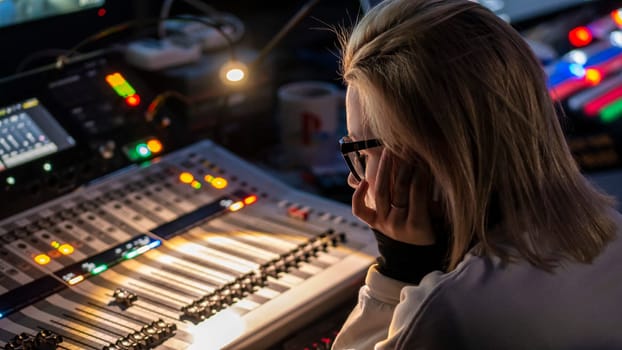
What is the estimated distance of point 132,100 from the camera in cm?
164

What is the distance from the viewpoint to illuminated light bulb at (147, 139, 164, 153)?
162cm

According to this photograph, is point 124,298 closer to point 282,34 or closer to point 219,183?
point 219,183

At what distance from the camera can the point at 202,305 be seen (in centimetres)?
126

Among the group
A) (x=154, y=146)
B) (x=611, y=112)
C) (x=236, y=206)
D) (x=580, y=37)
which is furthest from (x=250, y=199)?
(x=580, y=37)

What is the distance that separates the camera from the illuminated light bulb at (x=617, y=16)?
2547 millimetres

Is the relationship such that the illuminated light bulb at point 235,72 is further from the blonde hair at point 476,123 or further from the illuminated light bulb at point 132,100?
the blonde hair at point 476,123

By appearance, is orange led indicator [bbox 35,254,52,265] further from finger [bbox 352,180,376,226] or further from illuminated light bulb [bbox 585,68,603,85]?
illuminated light bulb [bbox 585,68,603,85]

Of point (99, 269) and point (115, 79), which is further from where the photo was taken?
point (115, 79)

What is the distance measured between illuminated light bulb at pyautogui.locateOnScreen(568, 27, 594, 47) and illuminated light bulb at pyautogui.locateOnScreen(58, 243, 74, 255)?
1.69 m

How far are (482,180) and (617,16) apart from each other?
1.78 meters

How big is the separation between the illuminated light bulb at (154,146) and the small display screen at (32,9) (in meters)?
0.30

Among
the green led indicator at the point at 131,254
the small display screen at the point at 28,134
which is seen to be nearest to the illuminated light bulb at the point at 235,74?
the small display screen at the point at 28,134

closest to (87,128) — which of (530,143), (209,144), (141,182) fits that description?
(141,182)

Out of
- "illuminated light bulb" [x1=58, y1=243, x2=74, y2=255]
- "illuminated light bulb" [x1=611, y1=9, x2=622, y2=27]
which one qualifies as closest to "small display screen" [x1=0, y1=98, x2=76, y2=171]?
"illuminated light bulb" [x1=58, y1=243, x2=74, y2=255]
